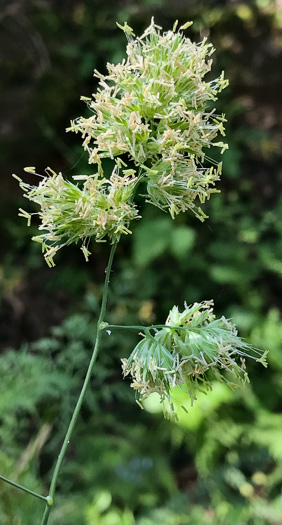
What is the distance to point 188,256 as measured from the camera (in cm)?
234

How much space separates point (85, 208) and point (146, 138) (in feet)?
0.39

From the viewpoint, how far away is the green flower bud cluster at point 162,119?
60 cm

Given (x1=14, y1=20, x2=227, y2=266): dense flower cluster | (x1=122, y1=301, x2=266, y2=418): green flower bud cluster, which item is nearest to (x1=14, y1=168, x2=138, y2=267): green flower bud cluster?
(x1=14, y1=20, x2=227, y2=266): dense flower cluster

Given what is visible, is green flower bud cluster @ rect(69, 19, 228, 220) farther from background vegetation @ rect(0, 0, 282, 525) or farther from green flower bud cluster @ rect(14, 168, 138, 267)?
background vegetation @ rect(0, 0, 282, 525)

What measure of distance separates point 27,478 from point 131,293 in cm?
100

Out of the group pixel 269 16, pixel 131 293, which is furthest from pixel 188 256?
pixel 269 16

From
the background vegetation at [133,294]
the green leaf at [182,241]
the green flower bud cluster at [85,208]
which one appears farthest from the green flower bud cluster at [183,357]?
the green leaf at [182,241]

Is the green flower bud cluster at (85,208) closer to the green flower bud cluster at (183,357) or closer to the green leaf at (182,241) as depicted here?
the green flower bud cluster at (183,357)

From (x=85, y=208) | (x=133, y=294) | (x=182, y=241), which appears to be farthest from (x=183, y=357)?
(x=133, y=294)

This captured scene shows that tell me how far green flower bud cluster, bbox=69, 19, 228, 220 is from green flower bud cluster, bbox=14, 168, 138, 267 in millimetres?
37

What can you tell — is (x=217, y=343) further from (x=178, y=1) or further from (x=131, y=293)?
(x=178, y=1)

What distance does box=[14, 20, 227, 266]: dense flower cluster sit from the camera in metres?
0.60

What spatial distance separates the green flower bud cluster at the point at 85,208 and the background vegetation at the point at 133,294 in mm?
1109

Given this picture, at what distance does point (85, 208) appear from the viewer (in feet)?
2.04
